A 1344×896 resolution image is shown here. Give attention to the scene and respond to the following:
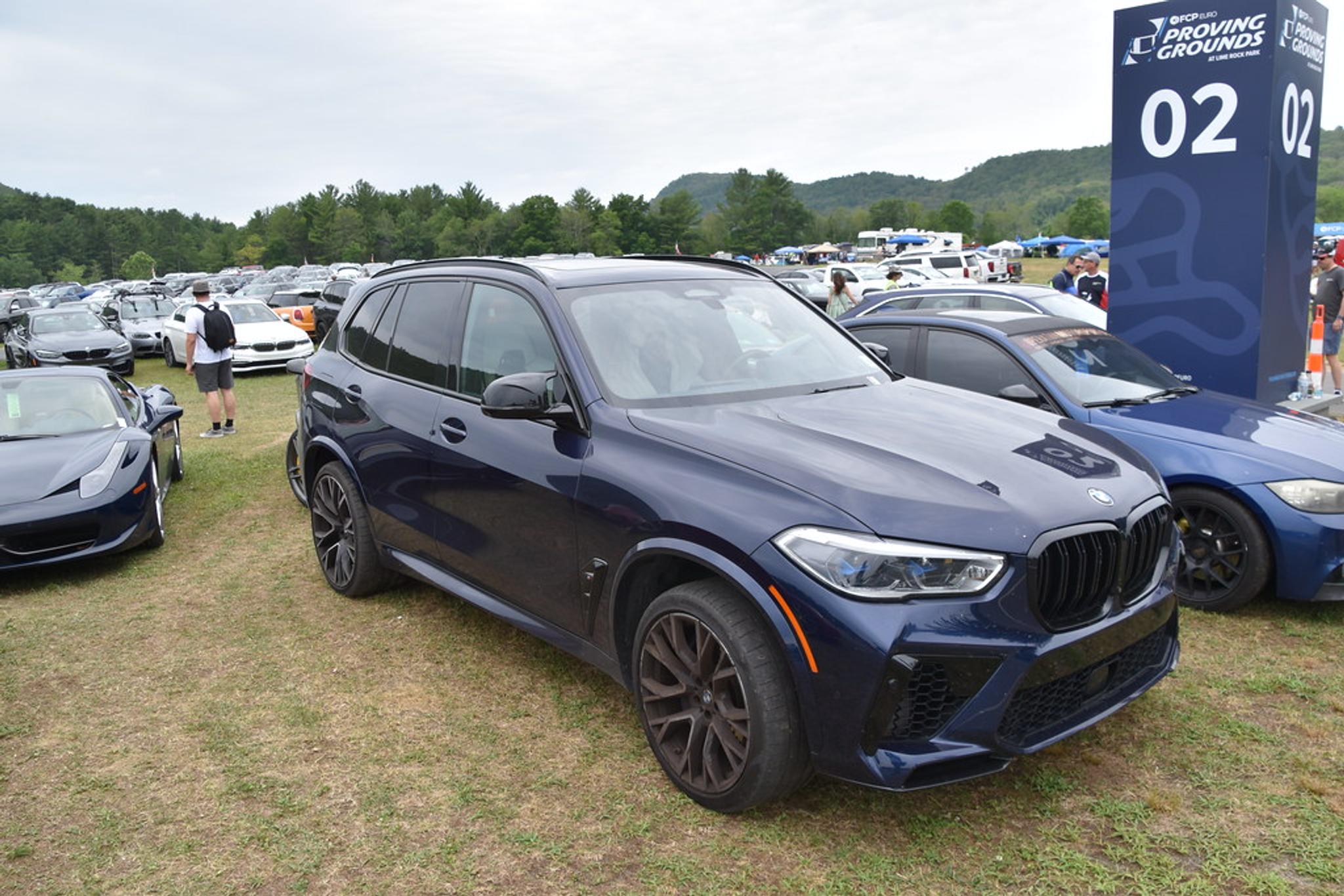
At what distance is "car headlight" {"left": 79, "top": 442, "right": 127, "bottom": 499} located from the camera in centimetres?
611

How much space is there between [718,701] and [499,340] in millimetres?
1969

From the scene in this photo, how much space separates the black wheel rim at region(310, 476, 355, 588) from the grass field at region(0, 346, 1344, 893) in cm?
37

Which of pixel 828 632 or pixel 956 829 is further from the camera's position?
pixel 956 829

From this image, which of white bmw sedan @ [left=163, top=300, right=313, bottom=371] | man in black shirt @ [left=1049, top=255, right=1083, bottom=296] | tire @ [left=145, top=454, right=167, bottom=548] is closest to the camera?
tire @ [left=145, top=454, right=167, bottom=548]

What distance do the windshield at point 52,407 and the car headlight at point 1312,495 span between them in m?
7.39

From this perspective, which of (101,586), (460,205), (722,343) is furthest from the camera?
(460,205)

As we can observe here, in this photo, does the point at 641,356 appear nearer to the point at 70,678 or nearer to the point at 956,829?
the point at 956,829

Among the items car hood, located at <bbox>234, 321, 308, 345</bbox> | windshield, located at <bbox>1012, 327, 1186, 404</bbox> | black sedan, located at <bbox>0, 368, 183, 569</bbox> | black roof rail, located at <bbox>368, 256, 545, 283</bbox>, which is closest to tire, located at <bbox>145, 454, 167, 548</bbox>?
black sedan, located at <bbox>0, 368, 183, 569</bbox>

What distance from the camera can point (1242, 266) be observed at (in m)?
8.20

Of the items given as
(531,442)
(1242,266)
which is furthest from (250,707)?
(1242,266)

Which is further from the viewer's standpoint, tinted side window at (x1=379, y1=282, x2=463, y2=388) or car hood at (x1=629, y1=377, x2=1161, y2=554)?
tinted side window at (x1=379, y1=282, x2=463, y2=388)

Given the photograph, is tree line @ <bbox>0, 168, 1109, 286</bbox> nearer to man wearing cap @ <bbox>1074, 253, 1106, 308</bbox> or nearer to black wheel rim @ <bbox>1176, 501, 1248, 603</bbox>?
man wearing cap @ <bbox>1074, 253, 1106, 308</bbox>

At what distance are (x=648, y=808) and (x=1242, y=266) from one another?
750 cm

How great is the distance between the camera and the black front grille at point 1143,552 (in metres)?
3.18
